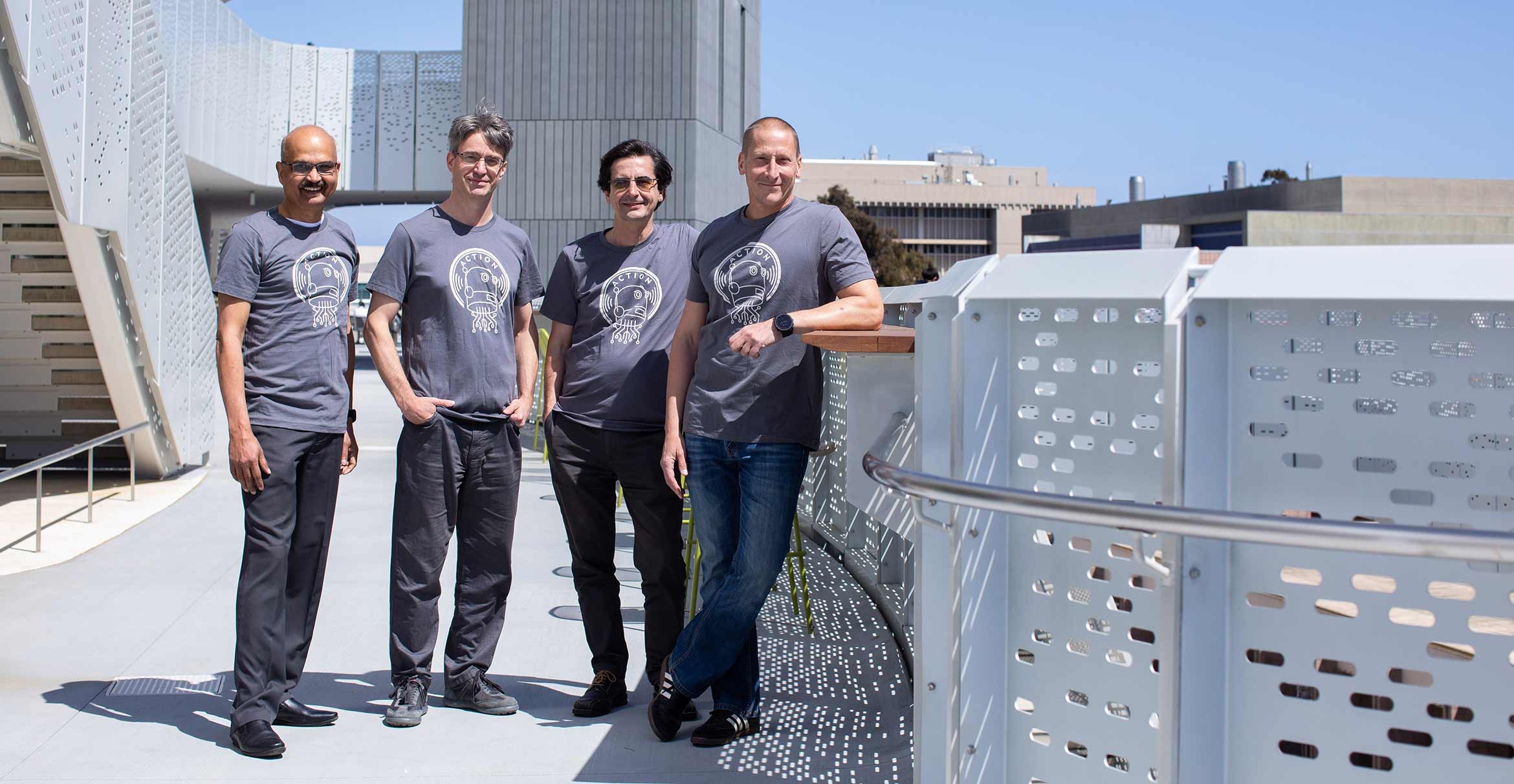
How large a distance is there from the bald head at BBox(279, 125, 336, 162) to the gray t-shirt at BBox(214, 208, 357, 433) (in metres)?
0.19

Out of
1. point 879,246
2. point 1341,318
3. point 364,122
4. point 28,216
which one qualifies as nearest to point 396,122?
point 364,122

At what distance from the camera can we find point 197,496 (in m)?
7.83

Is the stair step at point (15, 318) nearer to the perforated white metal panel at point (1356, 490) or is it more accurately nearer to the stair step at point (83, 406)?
the stair step at point (83, 406)

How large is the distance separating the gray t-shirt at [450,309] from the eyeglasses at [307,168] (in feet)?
0.84

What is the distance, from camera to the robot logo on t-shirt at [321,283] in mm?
3506

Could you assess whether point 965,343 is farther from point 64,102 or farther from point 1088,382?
point 64,102

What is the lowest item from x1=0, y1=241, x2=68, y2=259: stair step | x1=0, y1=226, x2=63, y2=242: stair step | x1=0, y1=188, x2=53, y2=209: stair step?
x1=0, y1=241, x2=68, y2=259: stair step

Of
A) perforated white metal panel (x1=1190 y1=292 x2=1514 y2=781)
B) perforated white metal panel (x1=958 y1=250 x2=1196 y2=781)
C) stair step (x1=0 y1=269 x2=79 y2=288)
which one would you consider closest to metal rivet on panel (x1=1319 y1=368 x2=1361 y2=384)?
perforated white metal panel (x1=1190 y1=292 x2=1514 y2=781)

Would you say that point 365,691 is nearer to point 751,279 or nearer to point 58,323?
point 751,279

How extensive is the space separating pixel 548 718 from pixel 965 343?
86.0 inches

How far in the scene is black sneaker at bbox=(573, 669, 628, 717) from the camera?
3727 millimetres

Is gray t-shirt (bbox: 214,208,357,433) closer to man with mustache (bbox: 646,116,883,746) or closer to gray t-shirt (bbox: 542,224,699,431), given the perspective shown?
gray t-shirt (bbox: 542,224,699,431)

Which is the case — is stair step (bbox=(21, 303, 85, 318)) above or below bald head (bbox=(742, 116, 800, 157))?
below

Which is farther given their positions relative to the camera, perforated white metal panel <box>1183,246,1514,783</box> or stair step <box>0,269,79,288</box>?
stair step <box>0,269,79,288</box>
